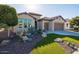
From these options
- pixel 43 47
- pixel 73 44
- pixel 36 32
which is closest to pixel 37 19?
pixel 36 32

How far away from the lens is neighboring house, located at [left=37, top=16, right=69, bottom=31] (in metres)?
4.18

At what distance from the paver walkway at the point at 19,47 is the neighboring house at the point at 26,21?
0.71ft

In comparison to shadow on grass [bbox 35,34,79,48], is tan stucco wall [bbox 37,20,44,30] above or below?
above

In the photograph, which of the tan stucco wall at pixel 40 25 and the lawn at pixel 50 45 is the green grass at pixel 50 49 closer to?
the lawn at pixel 50 45

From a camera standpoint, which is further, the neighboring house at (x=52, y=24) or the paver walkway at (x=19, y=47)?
the neighboring house at (x=52, y=24)

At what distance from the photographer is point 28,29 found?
415 centimetres

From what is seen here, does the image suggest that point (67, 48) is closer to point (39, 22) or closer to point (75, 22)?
point (75, 22)

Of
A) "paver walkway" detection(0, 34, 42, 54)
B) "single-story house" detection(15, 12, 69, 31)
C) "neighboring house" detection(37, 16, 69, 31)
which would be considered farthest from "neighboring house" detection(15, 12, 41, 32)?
"paver walkway" detection(0, 34, 42, 54)

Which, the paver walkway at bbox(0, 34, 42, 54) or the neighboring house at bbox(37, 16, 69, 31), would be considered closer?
the paver walkway at bbox(0, 34, 42, 54)

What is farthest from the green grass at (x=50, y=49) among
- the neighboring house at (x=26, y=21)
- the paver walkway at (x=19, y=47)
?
the neighboring house at (x=26, y=21)

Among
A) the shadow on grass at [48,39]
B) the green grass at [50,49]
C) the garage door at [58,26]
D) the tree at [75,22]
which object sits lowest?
the green grass at [50,49]

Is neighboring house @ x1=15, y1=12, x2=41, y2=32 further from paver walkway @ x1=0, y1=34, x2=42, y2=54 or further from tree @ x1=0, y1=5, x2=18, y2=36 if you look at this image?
paver walkway @ x1=0, y1=34, x2=42, y2=54

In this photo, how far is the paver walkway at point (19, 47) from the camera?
4055mm

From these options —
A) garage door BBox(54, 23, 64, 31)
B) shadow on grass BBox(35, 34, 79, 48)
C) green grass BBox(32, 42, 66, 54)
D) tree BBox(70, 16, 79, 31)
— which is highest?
tree BBox(70, 16, 79, 31)
